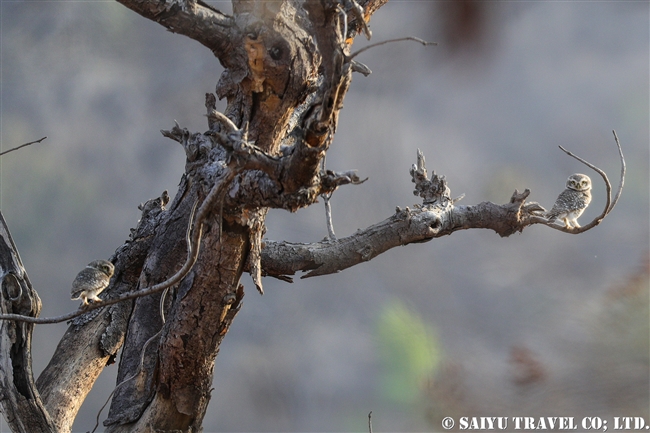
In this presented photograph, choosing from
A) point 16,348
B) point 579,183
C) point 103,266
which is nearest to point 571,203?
point 579,183

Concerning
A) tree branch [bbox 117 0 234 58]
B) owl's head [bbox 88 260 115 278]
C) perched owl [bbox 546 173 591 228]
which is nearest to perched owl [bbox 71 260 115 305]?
owl's head [bbox 88 260 115 278]

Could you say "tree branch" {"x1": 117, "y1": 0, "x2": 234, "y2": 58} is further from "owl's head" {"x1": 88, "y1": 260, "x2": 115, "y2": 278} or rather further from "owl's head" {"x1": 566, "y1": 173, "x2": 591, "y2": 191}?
"owl's head" {"x1": 566, "y1": 173, "x2": 591, "y2": 191}

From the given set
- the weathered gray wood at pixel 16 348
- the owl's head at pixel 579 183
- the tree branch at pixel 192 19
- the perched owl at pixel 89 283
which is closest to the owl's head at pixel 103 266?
the perched owl at pixel 89 283

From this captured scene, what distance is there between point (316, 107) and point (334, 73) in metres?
0.09

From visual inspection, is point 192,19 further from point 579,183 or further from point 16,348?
point 579,183

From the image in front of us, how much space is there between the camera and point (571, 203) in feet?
8.32

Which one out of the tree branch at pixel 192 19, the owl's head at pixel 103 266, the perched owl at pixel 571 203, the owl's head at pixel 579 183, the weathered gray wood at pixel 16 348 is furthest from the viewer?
the owl's head at pixel 579 183

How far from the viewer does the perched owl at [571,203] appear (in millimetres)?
2512

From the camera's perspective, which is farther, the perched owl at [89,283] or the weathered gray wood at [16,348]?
the perched owl at [89,283]

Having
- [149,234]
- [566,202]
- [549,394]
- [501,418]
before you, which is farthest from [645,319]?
[149,234]

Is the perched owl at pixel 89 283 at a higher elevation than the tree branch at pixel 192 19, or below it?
below

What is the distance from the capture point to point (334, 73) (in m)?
1.06

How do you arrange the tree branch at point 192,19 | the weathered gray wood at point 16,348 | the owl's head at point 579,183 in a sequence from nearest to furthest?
the weathered gray wood at point 16,348 → the tree branch at point 192,19 → the owl's head at point 579,183

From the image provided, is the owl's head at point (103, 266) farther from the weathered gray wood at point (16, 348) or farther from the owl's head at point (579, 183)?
the owl's head at point (579, 183)
